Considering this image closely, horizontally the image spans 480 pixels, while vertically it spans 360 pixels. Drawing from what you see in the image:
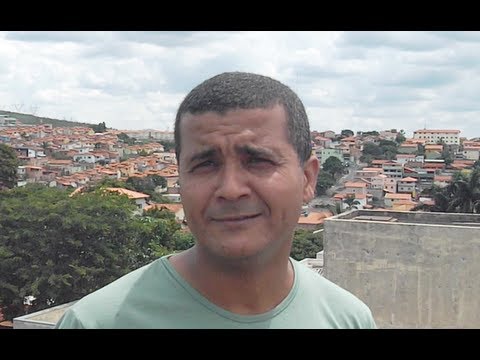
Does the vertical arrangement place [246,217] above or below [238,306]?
above

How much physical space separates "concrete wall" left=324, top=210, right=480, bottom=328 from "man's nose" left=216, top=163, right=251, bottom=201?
7.70 m

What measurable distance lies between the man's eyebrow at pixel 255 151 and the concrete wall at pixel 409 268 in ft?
25.2

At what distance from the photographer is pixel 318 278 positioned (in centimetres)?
121

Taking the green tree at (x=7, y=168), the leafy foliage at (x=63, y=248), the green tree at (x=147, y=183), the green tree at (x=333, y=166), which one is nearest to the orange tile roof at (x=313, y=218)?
the green tree at (x=147, y=183)

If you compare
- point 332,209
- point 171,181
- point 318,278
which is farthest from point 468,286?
point 171,181

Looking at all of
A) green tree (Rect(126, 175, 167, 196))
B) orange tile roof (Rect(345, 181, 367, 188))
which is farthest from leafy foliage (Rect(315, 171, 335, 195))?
green tree (Rect(126, 175, 167, 196))

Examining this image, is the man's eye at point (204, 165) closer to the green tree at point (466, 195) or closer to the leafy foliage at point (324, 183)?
the green tree at point (466, 195)

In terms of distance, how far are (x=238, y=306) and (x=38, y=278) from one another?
1353 centimetres

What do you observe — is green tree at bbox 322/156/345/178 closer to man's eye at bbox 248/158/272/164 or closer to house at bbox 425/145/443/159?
house at bbox 425/145/443/159

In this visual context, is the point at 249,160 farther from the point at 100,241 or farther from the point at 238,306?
the point at 100,241

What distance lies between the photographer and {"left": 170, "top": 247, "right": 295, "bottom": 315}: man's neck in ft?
3.30

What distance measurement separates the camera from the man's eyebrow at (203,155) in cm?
94
